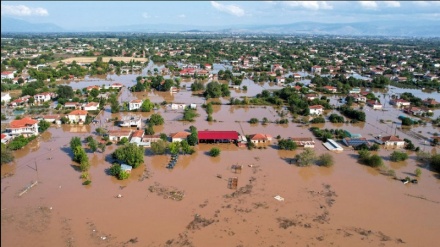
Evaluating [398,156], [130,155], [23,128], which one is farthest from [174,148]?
[398,156]

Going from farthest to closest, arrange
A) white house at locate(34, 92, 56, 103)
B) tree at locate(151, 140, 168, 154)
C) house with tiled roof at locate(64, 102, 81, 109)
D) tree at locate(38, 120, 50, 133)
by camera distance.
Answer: white house at locate(34, 92, 56, 103), house with tiled roof at locate(64, 102, 81, 109), tree at locate(38, 120, 50, 133), tree at locate(151, 140, 168, 154)

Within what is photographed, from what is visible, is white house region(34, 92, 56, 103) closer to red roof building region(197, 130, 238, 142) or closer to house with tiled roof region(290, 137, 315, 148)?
red roof building region(197, 130, 238, 142)

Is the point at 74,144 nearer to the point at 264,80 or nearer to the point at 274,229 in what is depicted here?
the point at 274,229

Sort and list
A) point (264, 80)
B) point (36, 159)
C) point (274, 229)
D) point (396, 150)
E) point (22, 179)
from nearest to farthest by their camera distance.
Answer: point (274, 229) < point (22, 179) < point (36, 159) < point (396, 150) < point (264, 80)

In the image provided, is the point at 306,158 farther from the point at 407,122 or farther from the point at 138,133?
the point at 407,122

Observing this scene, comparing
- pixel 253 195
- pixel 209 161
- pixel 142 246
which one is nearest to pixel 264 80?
pixel 209 161

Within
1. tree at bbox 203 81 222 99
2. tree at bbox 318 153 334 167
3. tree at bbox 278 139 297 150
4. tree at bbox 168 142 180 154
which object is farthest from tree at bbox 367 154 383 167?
tree at bbox 203 81 222 99

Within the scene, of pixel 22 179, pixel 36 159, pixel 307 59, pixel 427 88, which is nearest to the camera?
pixel 22 179
